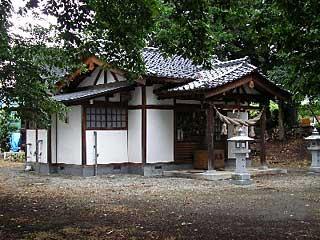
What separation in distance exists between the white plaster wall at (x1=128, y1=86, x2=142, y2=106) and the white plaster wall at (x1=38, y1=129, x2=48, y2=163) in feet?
11.4

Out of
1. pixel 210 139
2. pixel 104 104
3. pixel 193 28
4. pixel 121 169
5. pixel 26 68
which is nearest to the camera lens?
pixel 193 28

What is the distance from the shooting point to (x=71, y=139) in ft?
52.9

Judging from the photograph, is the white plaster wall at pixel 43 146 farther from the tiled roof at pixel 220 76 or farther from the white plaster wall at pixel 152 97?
the tiled roof at pixel 220 76

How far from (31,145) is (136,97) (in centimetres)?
Result: 515

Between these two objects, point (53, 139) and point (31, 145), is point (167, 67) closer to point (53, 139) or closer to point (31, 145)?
point (53, 139)

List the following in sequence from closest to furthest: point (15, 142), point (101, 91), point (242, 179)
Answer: point (242, 179)
point (101, 91)
point (15, 142)

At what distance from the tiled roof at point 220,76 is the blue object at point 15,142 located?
49.7ft

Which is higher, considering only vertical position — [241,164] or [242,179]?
Result: [241,164]

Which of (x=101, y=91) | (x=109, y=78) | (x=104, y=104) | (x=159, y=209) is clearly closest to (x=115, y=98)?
(x=104, y=104)

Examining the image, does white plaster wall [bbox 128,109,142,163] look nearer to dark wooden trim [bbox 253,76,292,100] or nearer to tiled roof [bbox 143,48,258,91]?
tiled roof [bbox 143,48,258,91]

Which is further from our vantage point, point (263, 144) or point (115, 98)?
point (263, 144)

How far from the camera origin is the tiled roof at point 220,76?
14.9 m

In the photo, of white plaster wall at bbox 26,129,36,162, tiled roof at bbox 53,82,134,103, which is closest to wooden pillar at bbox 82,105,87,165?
tiled roof at bbox 53,82,134,103

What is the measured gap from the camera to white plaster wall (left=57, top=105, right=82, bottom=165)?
15758 millimetres
